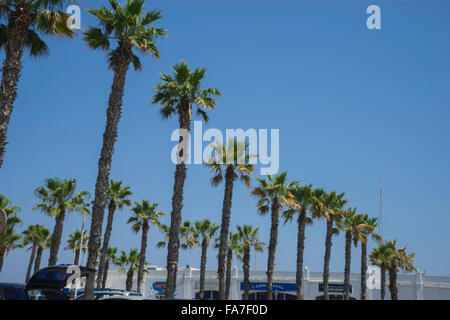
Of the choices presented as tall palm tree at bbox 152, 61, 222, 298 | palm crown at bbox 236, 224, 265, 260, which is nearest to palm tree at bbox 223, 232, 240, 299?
palm crown at bbox 236, 224, 265, 260

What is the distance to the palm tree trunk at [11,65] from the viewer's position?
14.9 metres

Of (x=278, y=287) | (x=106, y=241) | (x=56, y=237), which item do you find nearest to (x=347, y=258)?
(x=278, y=287)

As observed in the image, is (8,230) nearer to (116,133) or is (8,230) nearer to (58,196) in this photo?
(58,196)

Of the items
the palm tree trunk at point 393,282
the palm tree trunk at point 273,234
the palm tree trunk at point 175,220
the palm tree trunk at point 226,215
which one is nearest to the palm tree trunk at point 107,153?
the palm tree trunk at point 175,220

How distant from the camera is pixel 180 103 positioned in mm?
25828

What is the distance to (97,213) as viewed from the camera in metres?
18.4

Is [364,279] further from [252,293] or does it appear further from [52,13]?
[52,13]

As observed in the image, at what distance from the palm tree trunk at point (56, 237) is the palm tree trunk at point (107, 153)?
18.6m

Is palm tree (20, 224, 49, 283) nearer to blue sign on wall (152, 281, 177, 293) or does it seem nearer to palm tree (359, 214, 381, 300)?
blue sign on wall (152, 281, 177, 293)

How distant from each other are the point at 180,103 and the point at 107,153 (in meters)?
7.83

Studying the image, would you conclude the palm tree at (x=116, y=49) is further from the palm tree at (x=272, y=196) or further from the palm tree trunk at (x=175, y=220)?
the palm tree at (x=272, y=196)

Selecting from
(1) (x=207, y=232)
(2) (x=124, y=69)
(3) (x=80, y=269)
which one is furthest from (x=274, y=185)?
(3) (x=80, y=269)
